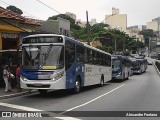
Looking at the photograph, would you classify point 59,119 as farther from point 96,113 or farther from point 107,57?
point 107,57

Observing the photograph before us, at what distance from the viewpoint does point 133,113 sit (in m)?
12.6

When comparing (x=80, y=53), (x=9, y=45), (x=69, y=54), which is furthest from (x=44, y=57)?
(x=9, y=45)

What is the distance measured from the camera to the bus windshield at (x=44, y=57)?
58.1ft

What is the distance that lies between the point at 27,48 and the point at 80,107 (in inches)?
220

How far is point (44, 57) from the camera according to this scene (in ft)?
58.5

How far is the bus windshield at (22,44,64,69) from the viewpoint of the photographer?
17.7 meters

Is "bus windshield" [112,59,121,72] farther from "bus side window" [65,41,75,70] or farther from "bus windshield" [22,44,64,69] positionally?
"bus windshield" [22,44,64,69]

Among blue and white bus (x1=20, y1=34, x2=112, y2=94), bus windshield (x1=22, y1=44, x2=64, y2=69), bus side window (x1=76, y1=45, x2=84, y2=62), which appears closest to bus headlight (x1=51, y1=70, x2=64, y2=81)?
blue and white bus (x1=20, y1=34, x2=112, y2=94)

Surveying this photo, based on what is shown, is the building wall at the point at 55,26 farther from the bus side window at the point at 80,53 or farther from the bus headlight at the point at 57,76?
the bus headlight at the point at 57,76

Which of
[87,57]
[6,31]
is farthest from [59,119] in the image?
[6,31]

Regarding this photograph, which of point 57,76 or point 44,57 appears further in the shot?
point 44,57

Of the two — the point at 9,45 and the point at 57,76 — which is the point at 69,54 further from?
the point at 9,45

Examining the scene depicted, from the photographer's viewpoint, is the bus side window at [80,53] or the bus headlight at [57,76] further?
the bus side window at [80,53]

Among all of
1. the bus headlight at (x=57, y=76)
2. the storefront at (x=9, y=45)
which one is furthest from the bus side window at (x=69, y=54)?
the storefront at (x=9, y=45)
